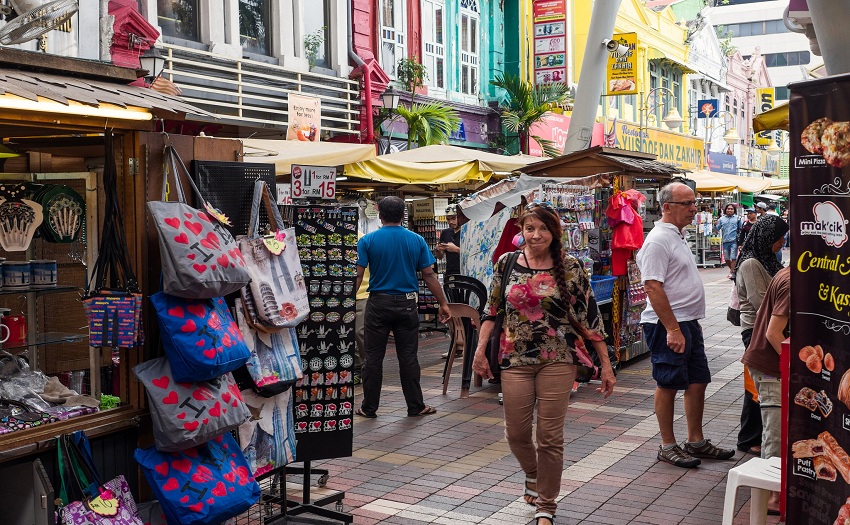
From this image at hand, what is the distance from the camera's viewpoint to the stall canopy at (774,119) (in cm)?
632

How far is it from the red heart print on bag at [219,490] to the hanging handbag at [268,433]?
0.36 m

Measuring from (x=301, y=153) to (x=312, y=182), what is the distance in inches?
88.9

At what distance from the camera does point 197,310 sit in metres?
4.62

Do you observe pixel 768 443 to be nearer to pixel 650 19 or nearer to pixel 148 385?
pixel 148 385

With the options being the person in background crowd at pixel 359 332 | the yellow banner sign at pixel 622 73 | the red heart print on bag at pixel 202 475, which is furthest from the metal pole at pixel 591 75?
the red heart print on bag at pixel 202 475

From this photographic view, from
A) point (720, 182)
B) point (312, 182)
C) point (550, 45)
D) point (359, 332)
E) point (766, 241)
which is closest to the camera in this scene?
point (766, 241)

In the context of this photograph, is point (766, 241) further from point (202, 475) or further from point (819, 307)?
point (202, 475)

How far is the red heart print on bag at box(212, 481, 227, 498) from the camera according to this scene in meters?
4.63

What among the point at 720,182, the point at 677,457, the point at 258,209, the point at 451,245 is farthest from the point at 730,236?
the point at 258,209

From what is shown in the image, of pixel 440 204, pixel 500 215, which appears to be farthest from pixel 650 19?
pixel 500 215

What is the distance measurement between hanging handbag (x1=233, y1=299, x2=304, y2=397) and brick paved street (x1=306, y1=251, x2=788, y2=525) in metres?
1.14

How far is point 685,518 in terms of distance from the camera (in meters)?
5.84

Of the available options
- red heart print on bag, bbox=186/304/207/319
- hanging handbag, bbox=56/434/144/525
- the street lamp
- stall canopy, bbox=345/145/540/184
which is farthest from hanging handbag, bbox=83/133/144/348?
the street lamp

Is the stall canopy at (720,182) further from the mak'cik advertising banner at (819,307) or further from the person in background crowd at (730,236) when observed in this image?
the mak'cik advertising banner at (819,307)
